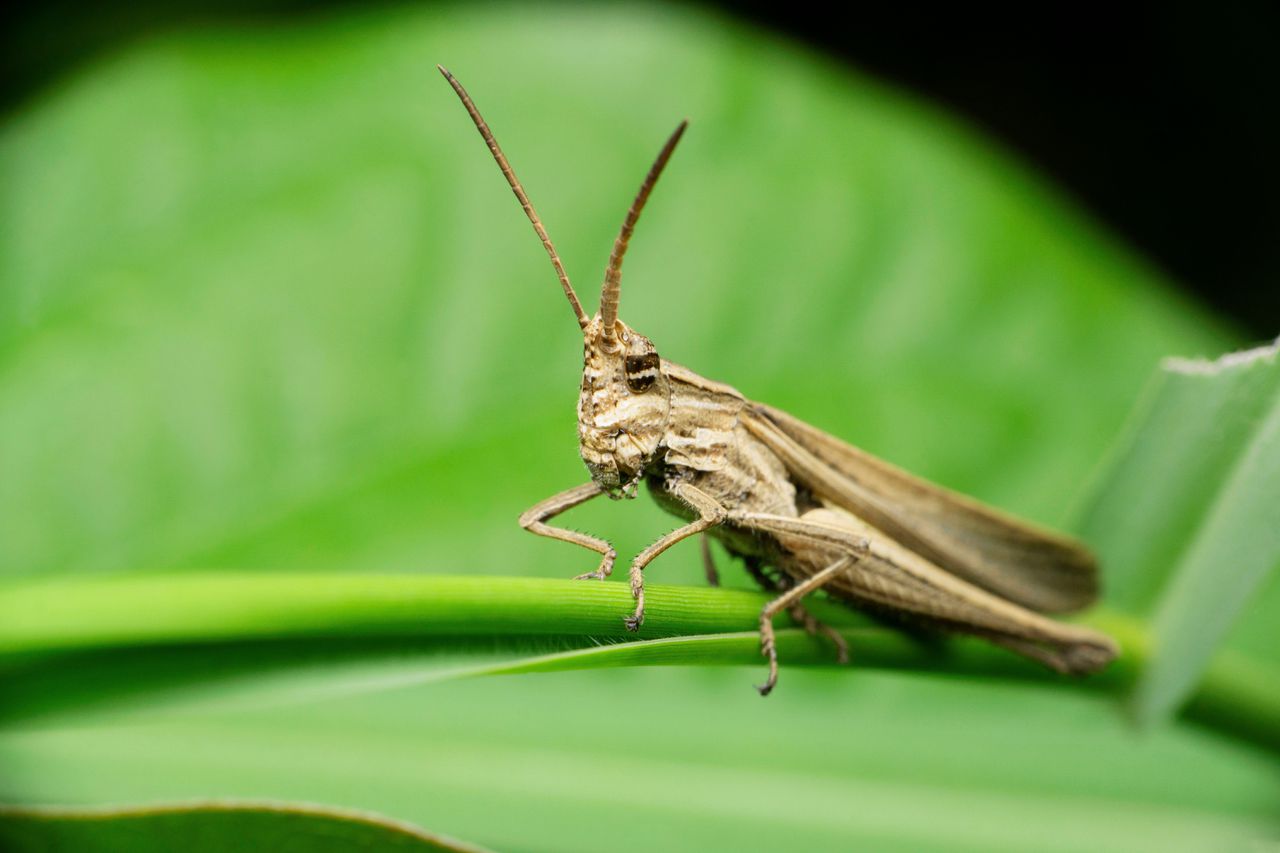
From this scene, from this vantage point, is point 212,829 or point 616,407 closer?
point 212,829

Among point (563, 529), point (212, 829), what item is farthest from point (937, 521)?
point (212, 829)

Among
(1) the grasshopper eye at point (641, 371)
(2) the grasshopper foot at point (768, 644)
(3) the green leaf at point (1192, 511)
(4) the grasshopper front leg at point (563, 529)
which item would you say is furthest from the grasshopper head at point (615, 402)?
(3) the green leaf at point (1192, 511)

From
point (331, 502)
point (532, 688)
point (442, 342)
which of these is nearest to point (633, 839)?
point (532, 688)

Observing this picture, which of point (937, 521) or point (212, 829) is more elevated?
point (937, 521)

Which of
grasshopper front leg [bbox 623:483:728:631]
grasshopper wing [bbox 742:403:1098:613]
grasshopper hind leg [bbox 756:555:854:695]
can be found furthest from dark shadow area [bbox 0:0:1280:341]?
grasshopper hind leg [bbox 756:555:854:695]

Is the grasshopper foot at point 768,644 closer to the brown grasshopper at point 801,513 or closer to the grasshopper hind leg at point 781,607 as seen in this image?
the grasshopper hind leg at point 781,607

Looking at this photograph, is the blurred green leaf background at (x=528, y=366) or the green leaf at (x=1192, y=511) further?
the blurred green leaf background at (x=528, y=366)

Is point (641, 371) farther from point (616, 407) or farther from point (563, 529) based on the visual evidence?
point (563, 529)

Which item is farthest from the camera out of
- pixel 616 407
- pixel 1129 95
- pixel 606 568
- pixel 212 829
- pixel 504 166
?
pixel 1129 95
